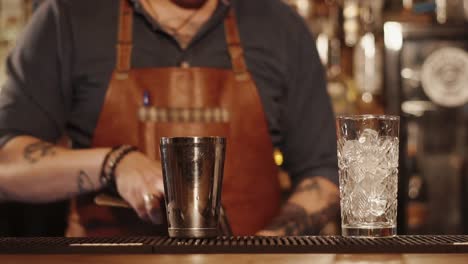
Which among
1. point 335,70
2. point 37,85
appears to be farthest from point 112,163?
point 335,70

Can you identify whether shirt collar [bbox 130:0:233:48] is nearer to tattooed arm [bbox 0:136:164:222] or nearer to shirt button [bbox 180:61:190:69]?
shirt button [bbox 180:61:190:69]

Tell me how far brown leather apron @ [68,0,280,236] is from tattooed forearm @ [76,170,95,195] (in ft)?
0.36

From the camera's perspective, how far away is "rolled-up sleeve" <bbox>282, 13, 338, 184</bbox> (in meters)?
2.09

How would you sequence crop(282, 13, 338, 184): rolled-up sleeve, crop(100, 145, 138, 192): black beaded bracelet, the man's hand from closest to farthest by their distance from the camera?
the man's hand
crop(100, 145, 138, 192): black beaded bracelet
crop(282, 13, 338, 184): rolled-up sleeve

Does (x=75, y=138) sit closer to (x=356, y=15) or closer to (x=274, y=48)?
(x=274, y=48)

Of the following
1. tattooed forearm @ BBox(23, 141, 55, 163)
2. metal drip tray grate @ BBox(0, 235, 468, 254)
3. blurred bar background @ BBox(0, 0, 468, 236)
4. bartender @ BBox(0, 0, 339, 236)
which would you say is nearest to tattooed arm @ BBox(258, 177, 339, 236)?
bartender @ BBox(0, 0, 339, 236)

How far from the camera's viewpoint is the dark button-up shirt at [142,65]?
1.91 metres

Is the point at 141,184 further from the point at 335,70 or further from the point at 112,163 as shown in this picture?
the point at 335,70

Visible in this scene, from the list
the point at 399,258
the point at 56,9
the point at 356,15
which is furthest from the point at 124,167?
the point at 356,15

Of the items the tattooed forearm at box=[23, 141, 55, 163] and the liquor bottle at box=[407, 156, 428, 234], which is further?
the liquor bottle at box=[407, 156, 428, 234]

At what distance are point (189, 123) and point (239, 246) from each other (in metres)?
0.97

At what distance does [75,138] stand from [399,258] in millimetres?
1176

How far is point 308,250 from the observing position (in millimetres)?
942

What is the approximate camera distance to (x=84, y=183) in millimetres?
1746
